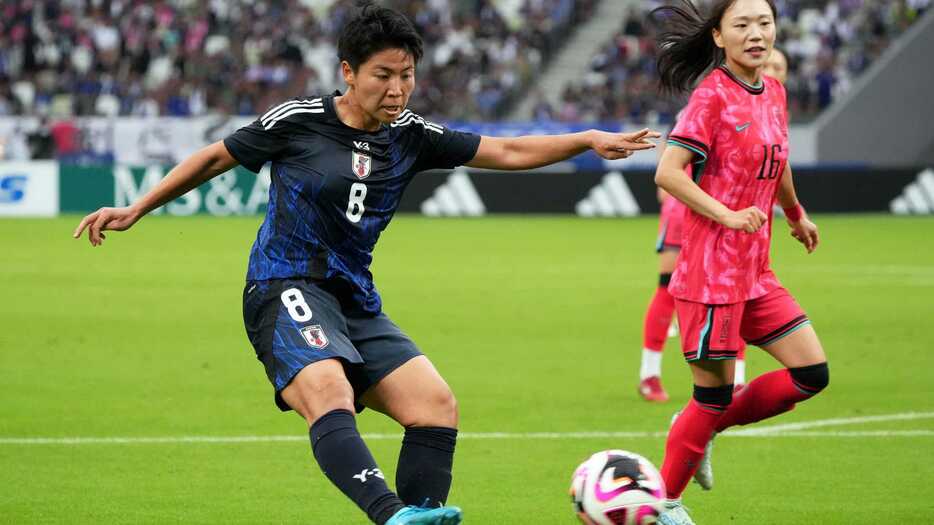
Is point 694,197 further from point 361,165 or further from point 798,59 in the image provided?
point 798,59

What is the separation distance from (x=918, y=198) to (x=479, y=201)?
27.0ft

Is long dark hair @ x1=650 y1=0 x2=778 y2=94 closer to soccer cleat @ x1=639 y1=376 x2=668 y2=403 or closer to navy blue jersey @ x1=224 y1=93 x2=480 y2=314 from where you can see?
navy blue jersey @ x1=224 y1=93 x2=480 y2=314

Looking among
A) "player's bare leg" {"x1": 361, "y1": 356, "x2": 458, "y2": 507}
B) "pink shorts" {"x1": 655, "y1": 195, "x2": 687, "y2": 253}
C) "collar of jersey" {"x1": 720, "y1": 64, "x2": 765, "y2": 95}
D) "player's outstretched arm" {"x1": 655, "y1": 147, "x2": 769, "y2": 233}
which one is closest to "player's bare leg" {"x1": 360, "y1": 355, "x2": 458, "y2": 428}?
"player's bare leg" {"x1": 361, "y1": 356, "x2": 458, "y2": 507}

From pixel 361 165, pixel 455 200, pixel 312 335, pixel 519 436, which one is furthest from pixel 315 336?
pixel 455 200

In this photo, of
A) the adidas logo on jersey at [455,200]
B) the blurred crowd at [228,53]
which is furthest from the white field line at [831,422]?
the blurred crowd at [228,53]

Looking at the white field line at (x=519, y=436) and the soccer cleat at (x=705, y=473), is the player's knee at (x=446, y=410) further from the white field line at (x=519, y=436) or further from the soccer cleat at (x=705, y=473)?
the white field line at (x=519, y=436)

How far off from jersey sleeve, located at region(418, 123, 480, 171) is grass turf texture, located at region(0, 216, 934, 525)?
5.40 ft

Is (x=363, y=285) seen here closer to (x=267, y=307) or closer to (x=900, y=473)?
(x=267, y=307)

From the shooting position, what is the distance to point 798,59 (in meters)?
34.5

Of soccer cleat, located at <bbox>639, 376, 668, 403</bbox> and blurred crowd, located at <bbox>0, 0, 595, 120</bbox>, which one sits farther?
blurred crowd, located at <bbox>0, 0, 595, 120</bbox>

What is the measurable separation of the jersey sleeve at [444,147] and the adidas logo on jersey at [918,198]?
78.4 ft

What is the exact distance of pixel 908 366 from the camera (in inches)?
448

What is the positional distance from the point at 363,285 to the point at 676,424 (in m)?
1.55

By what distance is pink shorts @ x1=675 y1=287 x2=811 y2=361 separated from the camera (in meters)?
6.19
